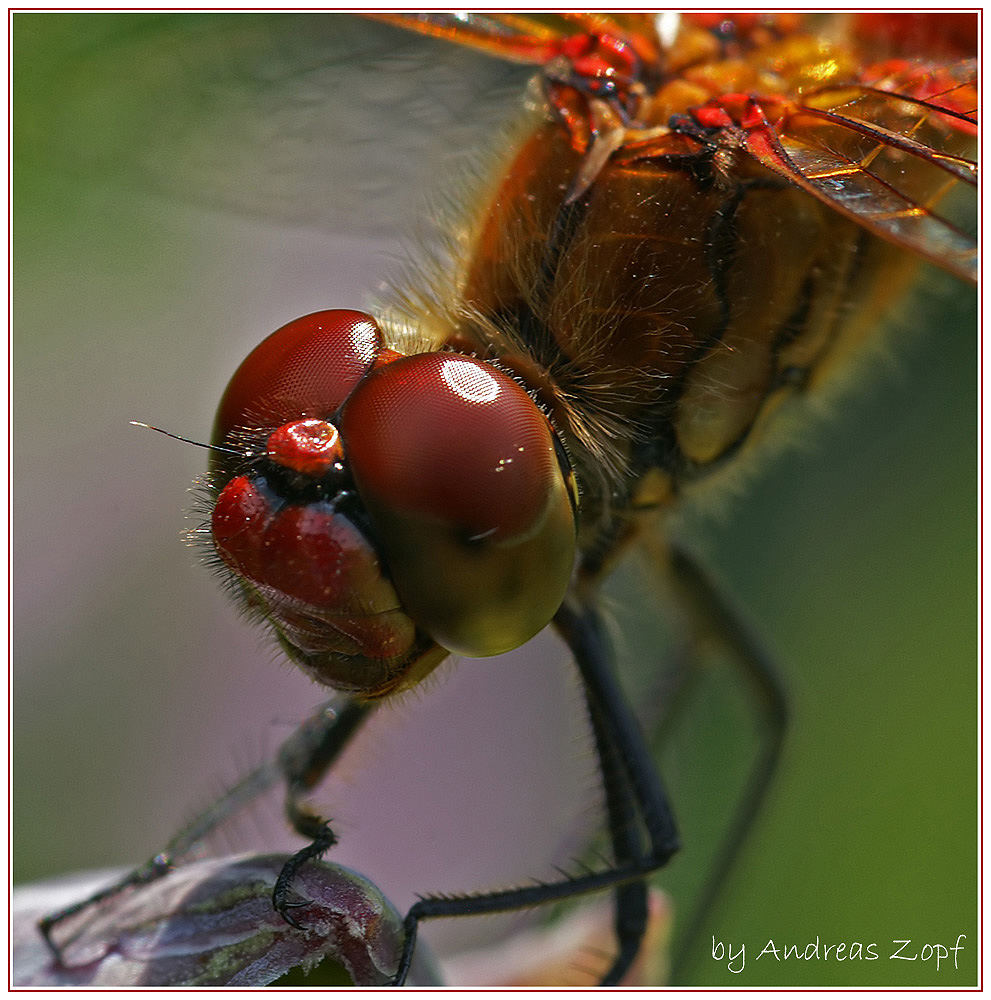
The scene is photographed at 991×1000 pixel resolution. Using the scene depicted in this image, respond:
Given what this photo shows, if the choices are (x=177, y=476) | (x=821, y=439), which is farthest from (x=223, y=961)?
(x=821, y=439)

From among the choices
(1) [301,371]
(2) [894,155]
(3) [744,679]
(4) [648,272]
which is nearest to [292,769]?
(1) [301,371]

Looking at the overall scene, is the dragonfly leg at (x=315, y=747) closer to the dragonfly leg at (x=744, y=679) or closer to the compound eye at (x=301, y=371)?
the compound eye at (x=301, y=371)

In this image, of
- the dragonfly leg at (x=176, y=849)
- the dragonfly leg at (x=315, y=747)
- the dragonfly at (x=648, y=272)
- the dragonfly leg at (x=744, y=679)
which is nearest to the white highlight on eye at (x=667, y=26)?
the dragonfly at (x=648, y=272)

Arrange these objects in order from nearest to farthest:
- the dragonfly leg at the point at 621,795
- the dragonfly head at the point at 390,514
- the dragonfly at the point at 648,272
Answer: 1. the dragonfly head at the point at 390,514
2. the dragonfly at the point at 648,272
3. the dragonfly leg at the point at 621,795

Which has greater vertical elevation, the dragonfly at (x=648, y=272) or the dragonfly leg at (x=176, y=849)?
the dragonfly at (x=648, y=272)

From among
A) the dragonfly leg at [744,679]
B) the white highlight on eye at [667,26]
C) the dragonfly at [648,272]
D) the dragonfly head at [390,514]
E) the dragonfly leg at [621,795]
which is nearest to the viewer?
the dragonfly head at [390,514]

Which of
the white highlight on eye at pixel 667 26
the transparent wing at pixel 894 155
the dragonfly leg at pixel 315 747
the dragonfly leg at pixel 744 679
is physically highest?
the white highlight on eye at pixel 667 26

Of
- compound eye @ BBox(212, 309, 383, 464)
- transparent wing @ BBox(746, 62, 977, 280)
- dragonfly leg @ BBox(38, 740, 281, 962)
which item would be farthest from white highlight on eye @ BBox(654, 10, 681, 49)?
dragonfly leg @ BBox(38, 740, 281, 962)
